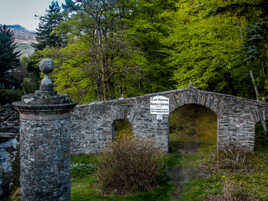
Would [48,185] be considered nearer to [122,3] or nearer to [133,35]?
[133,35]

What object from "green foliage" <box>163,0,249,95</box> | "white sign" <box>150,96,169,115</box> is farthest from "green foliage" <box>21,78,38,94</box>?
"white sign" <box>150,96,169,115</box>

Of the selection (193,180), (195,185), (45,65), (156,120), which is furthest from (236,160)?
(45,65)

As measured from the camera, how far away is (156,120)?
11984mm

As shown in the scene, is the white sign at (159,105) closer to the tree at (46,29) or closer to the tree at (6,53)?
the tree at (46,29)

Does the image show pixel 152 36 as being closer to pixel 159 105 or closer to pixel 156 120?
pixel 159 105

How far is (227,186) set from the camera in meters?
6.66

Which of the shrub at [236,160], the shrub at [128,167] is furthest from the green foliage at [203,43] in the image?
the shrub at [128,167]

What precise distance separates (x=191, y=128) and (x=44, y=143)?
13495 millimetres

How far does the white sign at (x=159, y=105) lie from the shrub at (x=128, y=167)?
→ 12.5 ft

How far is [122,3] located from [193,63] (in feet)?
21.0

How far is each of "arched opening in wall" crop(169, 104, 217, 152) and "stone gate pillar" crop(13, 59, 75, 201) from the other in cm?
874

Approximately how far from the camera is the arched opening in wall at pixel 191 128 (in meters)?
13.9

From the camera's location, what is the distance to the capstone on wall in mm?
11469

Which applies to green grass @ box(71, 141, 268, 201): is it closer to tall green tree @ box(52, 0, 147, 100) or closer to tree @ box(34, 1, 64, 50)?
tall green tree @ box(52, 0, 147, 100)
